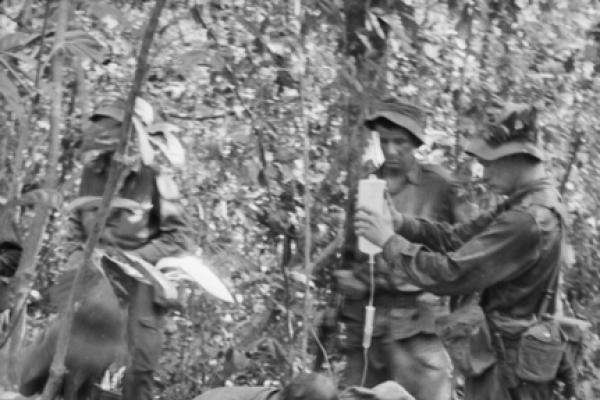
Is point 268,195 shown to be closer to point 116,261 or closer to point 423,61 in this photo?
point 423,61

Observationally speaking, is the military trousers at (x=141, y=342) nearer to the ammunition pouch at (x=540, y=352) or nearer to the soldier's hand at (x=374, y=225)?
the soldier's hand at (x=374, y=225)

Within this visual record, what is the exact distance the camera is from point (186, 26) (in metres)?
9.82

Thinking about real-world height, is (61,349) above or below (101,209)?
below

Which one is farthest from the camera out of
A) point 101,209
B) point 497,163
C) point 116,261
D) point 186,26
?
point 186,26

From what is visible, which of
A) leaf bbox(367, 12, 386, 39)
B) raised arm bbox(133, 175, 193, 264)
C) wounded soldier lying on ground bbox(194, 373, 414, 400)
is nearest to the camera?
wounded soldier lying on ground bbox(194, 373, 414, 400)

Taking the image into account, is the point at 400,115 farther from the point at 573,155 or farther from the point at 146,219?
the point at 573,155

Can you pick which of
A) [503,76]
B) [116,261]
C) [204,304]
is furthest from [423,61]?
[116,261]

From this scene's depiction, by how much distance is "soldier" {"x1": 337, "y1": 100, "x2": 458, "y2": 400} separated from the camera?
276 inches

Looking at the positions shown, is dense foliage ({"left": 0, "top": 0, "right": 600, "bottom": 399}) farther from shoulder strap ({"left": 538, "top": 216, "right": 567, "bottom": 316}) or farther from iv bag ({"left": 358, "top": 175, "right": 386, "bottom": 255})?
shoulder strap ({"left": 538, "top": 216, "right": 567, "bottom": 316})

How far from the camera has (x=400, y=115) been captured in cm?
702

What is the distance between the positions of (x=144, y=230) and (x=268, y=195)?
1.32m

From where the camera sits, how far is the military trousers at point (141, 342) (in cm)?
771

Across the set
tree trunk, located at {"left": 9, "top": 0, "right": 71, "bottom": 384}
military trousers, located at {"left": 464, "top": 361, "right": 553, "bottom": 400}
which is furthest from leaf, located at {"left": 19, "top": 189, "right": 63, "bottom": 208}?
military trousers, located at {"left": 464, "top": 361, "right": 553, "bottom": 400}

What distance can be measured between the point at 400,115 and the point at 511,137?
90cm
